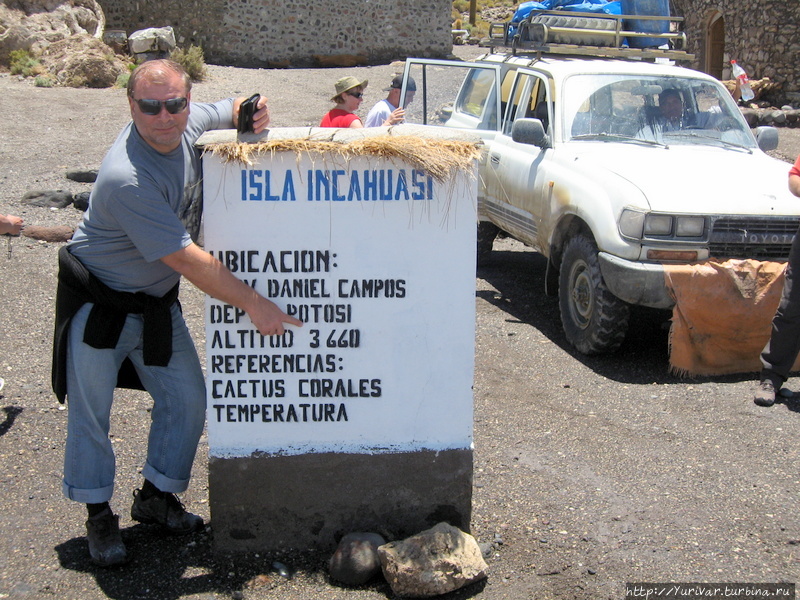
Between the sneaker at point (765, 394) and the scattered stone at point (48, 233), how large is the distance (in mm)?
6221

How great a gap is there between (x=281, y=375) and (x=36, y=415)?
209 centimetres

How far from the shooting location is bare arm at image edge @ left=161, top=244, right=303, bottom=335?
3.08m

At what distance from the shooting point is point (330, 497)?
3441 mm

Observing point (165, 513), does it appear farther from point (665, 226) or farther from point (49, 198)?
point (49, 198)

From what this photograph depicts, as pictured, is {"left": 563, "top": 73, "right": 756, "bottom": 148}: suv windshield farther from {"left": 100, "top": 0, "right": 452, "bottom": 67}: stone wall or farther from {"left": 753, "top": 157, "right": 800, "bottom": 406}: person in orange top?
{"left": 100, "top": 0, "right": 452, "bottom": 67}: stone wall

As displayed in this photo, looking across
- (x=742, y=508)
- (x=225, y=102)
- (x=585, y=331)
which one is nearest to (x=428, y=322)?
(x=225, y=102)

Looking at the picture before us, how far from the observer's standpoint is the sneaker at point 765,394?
5.16 m

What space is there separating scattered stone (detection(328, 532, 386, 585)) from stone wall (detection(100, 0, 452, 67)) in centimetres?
2232

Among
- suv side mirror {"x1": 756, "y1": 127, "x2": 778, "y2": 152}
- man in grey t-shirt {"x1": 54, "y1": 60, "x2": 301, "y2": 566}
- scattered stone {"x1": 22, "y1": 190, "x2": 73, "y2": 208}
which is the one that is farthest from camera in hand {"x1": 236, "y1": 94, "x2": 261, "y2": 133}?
scattered stone {"x1": 22, "y1": 190, "x2": 73, "y2": 208}

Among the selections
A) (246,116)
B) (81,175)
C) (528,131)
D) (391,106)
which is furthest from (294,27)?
(246,116)

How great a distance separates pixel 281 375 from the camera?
11.0 ft

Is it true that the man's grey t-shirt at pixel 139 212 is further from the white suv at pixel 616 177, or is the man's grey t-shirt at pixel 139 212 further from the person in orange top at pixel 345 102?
the person in orange top at pixel 345 102

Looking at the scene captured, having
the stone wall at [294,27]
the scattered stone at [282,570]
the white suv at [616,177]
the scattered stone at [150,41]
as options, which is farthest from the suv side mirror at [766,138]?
the stone wall at [294,27]

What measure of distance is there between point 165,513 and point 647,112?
16.4 feet
